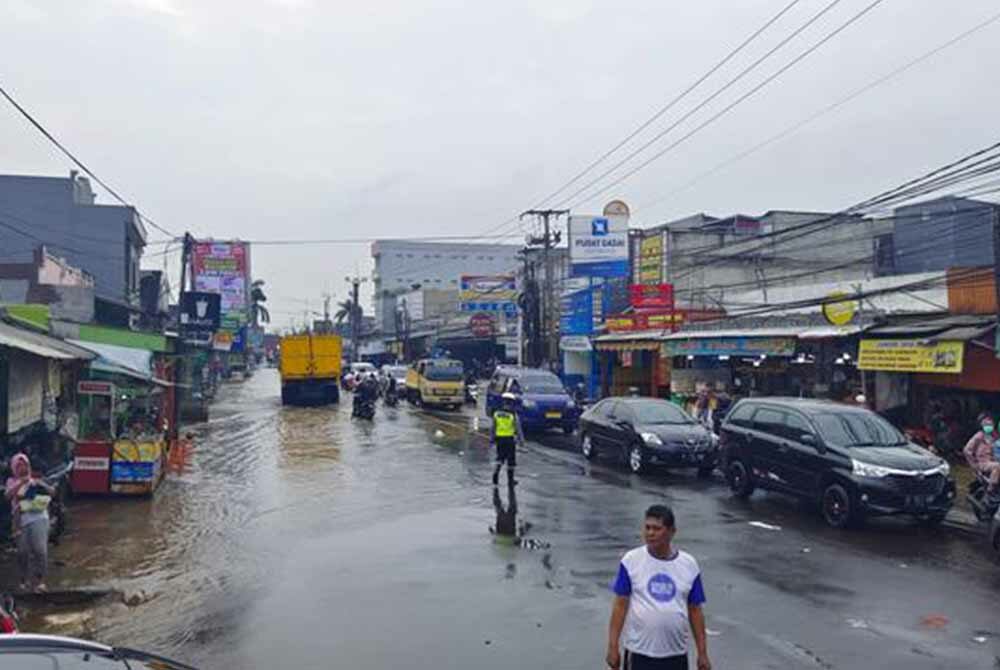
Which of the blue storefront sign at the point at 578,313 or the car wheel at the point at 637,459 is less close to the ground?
the blue storefront sign at the point at 578,313

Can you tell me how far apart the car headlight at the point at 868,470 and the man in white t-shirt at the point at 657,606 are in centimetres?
858

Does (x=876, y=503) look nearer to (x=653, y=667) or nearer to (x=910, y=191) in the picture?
(x=910, y=191)

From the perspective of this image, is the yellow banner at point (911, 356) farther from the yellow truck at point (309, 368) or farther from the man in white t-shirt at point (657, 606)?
the yellow truck at point (309, 368)

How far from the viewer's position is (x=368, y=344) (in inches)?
3959

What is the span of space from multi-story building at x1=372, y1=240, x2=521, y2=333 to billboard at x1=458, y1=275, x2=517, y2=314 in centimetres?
6134

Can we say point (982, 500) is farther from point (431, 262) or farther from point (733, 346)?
point (431, 262)

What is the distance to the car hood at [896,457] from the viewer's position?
42.2ft

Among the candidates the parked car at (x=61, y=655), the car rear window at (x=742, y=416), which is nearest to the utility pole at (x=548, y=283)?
the car rear window at (x=742, y=416)

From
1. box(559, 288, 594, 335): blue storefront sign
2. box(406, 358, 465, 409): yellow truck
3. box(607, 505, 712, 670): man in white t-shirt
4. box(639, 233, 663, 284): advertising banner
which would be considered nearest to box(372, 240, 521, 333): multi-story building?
box(559, 288, 594, 335): blue storefront sign

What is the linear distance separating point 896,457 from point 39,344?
12250 mm

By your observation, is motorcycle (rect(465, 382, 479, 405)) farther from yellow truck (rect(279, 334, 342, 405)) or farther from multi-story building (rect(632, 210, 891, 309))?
multi-story building (rect(632, 210, 891, 309))

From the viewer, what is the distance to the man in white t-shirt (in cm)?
488

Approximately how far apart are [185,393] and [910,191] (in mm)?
27390

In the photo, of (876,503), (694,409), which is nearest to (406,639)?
(876,503)
